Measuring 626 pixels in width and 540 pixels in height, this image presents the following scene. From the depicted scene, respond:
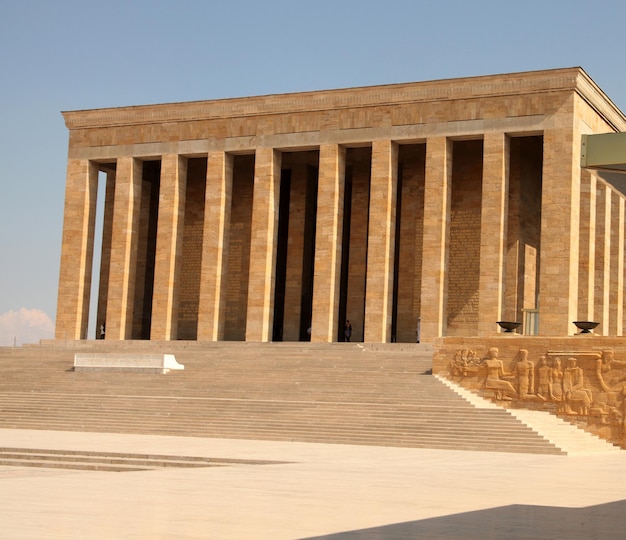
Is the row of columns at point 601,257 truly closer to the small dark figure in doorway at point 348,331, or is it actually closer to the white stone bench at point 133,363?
the small dark figure in doorway at point 348,331

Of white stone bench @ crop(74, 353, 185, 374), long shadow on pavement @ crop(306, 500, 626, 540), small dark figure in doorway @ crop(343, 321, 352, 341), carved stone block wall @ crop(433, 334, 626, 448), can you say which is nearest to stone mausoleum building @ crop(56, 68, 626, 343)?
small dark figure in doorway @ crop(343, 321, 352, 341)

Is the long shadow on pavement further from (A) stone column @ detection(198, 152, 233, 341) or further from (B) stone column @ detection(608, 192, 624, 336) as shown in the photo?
(B) stone column @ detection(608, 192, 624, 336)

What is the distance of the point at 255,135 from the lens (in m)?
→ 31.5

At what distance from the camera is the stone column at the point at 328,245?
29.9 meters

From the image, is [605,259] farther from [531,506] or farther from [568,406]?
[531,506]

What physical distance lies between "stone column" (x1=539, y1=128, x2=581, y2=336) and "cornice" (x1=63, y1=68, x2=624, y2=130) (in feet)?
4.60

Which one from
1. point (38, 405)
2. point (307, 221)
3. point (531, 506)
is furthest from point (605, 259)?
point (531, 506)

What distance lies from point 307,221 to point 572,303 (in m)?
9.47

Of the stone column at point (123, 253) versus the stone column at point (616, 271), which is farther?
the stone column at point (123, 253)

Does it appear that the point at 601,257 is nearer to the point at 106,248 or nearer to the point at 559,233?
the point at 559,233

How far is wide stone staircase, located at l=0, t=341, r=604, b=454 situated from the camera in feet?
60.0

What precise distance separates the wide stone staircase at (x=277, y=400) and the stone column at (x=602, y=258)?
6.60 metres

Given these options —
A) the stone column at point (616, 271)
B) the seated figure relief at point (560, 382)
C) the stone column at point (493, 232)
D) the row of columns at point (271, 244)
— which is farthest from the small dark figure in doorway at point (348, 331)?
the seated figure relief at point (560, 382)

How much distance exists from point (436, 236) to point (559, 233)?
3.36 metres
